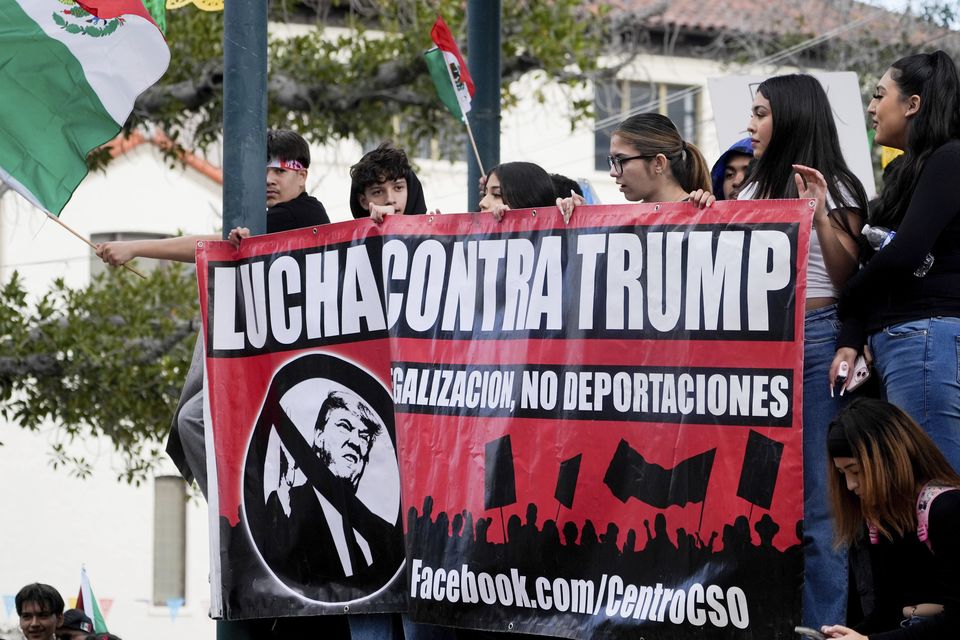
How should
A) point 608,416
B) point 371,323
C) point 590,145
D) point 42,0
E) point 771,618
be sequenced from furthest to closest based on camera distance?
1. point 590,145
2. point 42,0
3. point 371,323
4. point 608,416
5. point 771,618

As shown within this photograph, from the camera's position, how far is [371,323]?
513cm

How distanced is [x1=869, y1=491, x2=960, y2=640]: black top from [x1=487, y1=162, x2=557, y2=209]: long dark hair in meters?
1.84

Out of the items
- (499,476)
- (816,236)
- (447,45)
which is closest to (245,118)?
(499,476)

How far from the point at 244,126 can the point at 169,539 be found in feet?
58.5

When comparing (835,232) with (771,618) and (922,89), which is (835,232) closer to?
(922,89)

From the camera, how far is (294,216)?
5.73 m

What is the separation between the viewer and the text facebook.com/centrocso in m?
4.32

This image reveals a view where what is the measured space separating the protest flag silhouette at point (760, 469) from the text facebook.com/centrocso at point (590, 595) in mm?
260

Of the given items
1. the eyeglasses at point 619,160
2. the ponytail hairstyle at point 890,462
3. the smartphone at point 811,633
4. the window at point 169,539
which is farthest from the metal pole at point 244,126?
the window at point 169,539

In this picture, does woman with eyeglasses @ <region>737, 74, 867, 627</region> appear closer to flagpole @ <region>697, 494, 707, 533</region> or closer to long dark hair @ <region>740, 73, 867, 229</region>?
long dark hair @ <region>740, 73, 867, 229</region>

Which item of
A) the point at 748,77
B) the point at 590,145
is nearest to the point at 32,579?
the point at 590,145

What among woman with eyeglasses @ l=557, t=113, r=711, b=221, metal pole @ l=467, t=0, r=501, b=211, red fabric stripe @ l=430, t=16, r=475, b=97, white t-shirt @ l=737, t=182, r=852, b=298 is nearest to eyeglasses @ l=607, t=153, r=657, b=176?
woman with eyeglasses @ l=557, t=113, r=711, b=221

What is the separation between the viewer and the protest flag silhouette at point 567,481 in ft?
15.1

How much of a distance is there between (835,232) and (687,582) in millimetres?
1078
